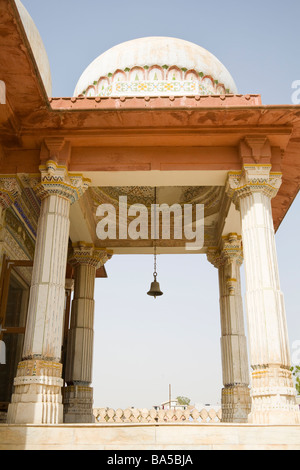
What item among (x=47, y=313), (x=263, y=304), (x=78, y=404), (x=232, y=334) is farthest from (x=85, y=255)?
(x=263, y=304)

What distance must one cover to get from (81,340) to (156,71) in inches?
262

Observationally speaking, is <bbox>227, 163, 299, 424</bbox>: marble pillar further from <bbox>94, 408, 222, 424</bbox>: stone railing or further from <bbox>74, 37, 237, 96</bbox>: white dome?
<bbox>94, 408, 222, 424</bbox>: stone railing

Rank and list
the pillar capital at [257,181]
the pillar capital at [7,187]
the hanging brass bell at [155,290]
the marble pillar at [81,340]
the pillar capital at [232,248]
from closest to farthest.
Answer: the pillar capital at [257,181], the pillar capital at [7,187], the marble pillar at [81,340], the hanging brass bell at [155,290], the pillar capital at [232,248]

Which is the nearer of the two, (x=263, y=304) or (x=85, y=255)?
(x=263, y=304)

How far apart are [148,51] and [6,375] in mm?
8501

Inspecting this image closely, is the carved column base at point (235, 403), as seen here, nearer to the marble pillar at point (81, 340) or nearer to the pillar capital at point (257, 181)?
the marble pillar at point (81, 340)

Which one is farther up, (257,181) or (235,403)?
(257,181)

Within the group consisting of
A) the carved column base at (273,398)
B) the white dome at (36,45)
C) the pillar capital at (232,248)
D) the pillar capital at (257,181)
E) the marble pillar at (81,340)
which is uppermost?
the white dome at (36,45)

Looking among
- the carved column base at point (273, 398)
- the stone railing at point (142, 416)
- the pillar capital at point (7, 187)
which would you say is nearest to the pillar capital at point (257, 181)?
the carved column base at point (273, 398)

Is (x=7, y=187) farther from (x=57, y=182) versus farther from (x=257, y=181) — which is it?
(x=257, y=181)

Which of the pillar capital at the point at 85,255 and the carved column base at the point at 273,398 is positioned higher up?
A: the pillar capital at the point at 85,255

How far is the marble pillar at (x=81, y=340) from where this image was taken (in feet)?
32.2

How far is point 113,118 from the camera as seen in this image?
7551mm

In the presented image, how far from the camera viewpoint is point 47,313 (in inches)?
269
